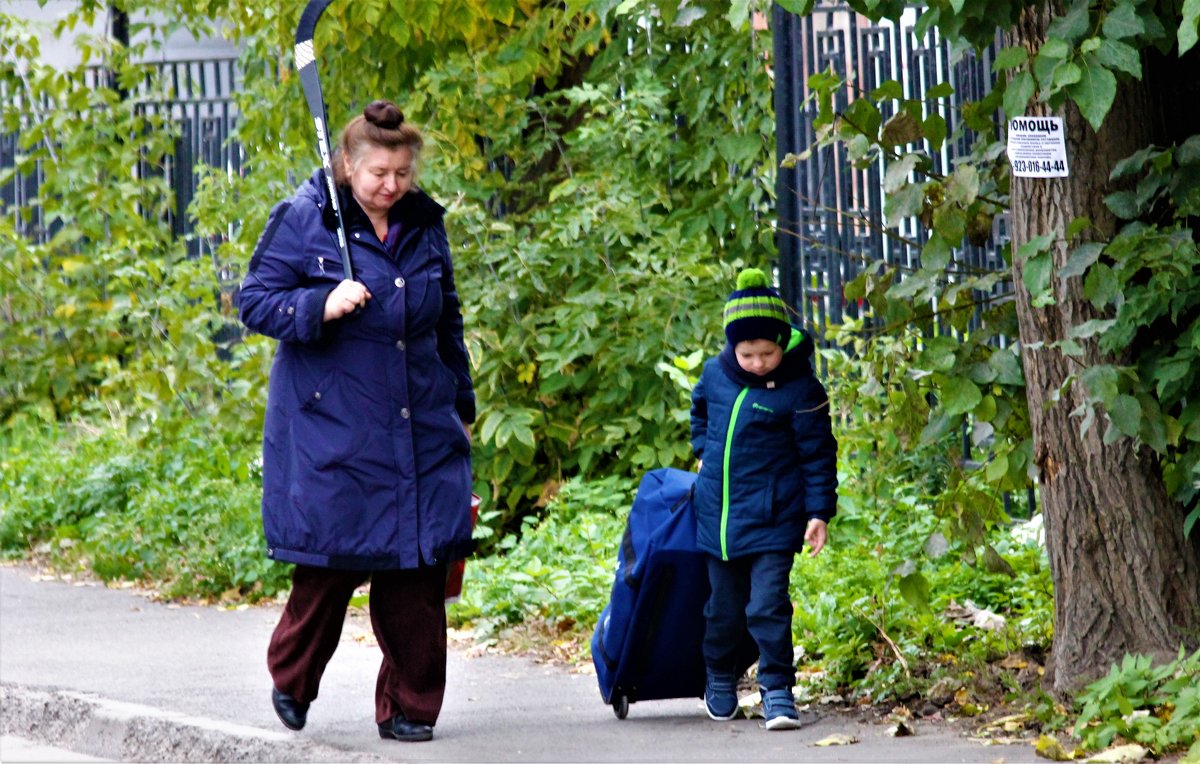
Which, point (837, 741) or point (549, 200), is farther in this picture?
point (549, 200)

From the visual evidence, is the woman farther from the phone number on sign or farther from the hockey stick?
the phone number on sign

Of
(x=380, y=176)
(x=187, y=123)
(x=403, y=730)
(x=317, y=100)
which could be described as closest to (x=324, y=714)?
(x=403, y=730)

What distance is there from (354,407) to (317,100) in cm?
106

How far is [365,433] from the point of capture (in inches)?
206

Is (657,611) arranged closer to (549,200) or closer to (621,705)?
(621,705)

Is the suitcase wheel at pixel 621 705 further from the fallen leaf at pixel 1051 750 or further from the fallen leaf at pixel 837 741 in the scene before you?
the fallen leaf at pixel 1051 750

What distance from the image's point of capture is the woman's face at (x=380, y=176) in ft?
17.3

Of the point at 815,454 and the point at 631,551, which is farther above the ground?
the point at 815,454

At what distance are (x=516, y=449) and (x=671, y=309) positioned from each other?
100 cm

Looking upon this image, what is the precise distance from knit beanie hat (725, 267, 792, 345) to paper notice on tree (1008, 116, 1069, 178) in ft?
2.87

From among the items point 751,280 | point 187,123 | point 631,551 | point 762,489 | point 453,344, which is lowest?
point 631,551

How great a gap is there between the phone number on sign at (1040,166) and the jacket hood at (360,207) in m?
1.72

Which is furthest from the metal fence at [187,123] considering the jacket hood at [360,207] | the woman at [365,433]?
A: the woman at [365,433]

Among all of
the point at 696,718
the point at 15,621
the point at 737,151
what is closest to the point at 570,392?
the point at 737,151
